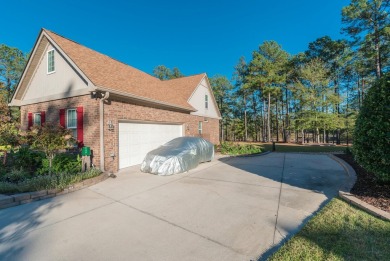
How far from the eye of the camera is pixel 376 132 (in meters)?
3.94

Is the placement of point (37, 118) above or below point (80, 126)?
above

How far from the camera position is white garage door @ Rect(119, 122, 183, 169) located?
8.22m

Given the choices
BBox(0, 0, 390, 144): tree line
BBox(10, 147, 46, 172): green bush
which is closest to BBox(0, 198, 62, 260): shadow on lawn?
BBox(10, 147, 46, 172): green bush

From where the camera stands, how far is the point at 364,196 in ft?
14.2

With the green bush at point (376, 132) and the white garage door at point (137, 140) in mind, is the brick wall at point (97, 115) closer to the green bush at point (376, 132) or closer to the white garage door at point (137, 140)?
the white garage door at point (137, 140)

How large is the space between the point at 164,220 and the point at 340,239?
110 inches

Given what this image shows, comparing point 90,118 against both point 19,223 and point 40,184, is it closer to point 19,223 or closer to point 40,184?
point 40,184

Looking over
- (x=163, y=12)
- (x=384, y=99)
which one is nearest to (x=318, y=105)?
(x=163, y=12)

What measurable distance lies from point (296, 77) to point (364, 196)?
1112 inches

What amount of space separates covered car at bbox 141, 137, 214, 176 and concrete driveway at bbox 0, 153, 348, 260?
4.03 ft

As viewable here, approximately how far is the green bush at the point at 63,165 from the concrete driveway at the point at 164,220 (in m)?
1.54

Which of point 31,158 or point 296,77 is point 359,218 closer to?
point 31,158

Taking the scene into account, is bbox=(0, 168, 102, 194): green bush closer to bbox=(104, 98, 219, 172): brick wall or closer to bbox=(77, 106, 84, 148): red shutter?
bbox=(104, 98, 219, 172): brick wall

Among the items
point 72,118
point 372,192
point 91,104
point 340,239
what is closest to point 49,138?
point 91,104
